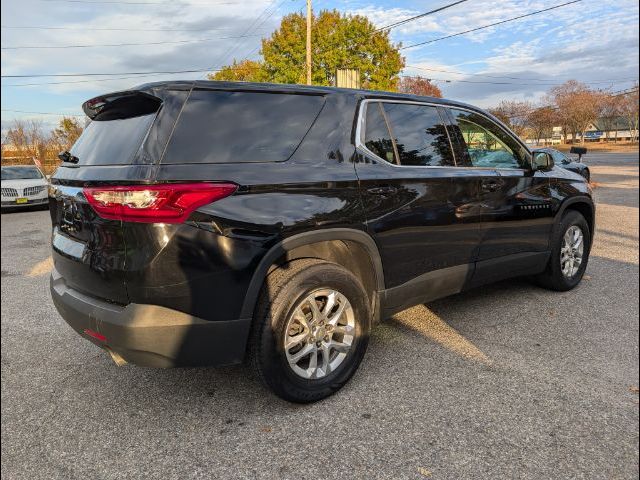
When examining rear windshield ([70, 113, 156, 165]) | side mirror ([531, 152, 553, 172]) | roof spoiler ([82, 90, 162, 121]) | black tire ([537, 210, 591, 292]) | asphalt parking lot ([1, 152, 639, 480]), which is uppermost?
roof spoiler ([82, 90, 162, 121])

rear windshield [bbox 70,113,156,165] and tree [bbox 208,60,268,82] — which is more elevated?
tree [bbox 208,60,268,82]

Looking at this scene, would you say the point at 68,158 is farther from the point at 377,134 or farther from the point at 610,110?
the point at 610,110

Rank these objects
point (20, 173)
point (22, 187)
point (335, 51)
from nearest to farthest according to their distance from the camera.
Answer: point (22, 187) → point (20, 173) → point (335, 51)

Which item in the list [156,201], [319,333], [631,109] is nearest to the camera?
[156,201]

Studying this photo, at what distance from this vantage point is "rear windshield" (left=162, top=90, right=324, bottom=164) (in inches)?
91.7

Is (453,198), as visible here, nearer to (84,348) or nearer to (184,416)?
(184,416)

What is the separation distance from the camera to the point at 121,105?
260cm

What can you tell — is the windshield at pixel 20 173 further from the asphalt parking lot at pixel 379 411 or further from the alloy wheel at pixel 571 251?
the alloy wheel at pixel 571 251

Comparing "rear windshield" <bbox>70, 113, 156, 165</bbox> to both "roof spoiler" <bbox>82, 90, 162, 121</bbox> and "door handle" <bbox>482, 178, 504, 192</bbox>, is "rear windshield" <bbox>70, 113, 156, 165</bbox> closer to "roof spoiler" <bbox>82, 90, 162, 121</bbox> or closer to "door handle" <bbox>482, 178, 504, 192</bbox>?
Answer: "roof spoiler" <bbox>82, 90, 162, 121</bbox>

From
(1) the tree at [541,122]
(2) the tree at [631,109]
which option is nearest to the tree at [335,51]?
(1) the tree at [541,122]

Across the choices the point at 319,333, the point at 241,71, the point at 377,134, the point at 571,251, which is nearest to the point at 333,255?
the point at 319,333

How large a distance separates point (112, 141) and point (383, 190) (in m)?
1.60

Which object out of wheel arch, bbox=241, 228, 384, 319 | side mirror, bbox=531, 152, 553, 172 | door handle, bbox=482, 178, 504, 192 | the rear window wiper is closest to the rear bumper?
wheel arch, bbox=241, 228, 384, 319

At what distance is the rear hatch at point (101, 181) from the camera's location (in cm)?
228
